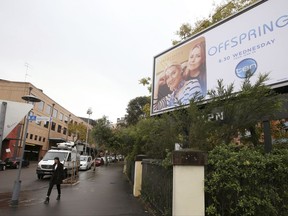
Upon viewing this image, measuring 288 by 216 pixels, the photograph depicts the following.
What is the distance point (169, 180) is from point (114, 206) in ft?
12.9

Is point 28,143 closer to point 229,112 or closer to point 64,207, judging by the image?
point 64,207

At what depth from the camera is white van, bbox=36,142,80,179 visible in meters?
20.8

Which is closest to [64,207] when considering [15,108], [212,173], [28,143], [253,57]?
[15,108]

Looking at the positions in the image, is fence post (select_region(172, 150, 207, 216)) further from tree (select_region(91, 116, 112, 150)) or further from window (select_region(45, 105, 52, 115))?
window (select_region(45, 105, 52, 115))

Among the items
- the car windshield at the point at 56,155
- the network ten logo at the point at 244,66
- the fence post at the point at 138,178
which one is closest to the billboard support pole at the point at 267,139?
the network ten logo at the point at 244,66

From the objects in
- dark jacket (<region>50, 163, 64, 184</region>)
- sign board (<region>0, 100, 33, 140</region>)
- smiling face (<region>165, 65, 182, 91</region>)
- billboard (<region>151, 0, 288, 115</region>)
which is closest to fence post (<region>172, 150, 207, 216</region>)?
billboard (<region>151, 0, 288, 115</region>)

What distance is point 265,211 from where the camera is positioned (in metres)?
5.68

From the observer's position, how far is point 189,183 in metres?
5.68

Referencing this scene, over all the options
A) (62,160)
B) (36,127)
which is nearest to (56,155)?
(62,160)

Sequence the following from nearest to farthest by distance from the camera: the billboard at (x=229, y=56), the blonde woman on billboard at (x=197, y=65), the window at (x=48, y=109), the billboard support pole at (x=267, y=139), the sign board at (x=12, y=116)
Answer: the sign board at (x=12, y=116) → the billboard support pole at (x=267, y=139) → the billboard at (x=229, y=56) → the blonde woman on billboard at (x=197, y=65) → the window at (x=48, y=109)

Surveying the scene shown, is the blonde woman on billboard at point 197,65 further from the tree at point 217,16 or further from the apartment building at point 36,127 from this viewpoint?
the apartment building at point 36,127

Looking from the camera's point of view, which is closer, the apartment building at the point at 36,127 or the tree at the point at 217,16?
the tree at the point at 217,16

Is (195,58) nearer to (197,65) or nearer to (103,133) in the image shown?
(197,65)

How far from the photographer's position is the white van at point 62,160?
20.8 meters
